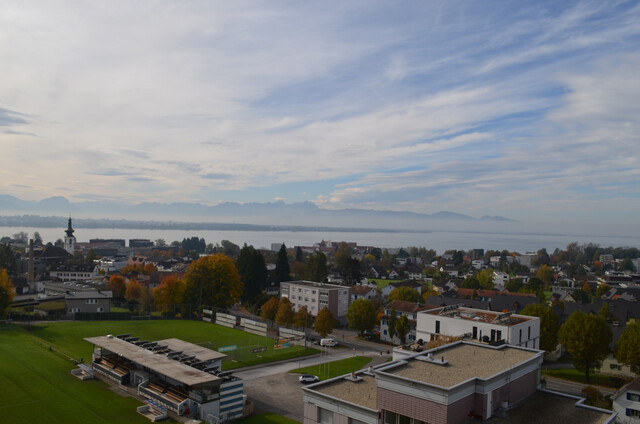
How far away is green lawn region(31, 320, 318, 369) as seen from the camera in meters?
28.2

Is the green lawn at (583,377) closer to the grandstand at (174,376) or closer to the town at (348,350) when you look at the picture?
the town at (348,350)

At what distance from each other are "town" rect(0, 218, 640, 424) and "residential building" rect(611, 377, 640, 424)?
0.05 m

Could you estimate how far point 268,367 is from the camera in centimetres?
2733

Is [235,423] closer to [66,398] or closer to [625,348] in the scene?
[66,398]

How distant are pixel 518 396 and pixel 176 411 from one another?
42.6ft

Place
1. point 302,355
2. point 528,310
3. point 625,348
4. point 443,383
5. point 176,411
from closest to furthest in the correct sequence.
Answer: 1. point 443,383
2. point 176,411
3. point 625,348
4. point 302,355
5. point 528,310

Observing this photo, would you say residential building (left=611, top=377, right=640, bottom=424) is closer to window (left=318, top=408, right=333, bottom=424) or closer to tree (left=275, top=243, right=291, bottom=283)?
window (left=318, top=408, right=333, bottom=424)

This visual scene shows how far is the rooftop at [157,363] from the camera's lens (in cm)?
1789

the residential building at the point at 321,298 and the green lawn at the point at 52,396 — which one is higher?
the residential building at the point at 321,298

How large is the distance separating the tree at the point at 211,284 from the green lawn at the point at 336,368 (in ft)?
53.4

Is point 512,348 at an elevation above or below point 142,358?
above

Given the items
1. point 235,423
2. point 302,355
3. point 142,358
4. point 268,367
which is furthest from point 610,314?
point 142,358

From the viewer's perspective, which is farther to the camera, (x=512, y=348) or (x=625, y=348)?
(x=625, y=348)

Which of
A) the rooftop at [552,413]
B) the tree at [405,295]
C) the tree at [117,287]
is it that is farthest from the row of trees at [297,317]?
the rooftop at [552,413]
